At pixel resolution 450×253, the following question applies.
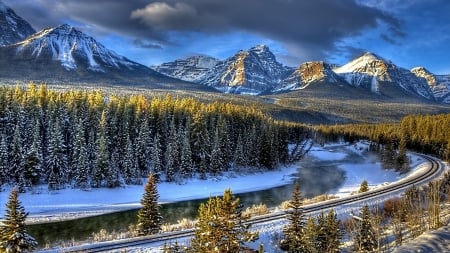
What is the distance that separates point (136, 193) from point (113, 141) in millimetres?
13997

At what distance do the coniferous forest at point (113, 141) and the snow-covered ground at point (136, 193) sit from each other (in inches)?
93.5

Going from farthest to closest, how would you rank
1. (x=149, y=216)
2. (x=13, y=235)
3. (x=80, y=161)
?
1. (x=80, y=161)
2. (x=149, y=216)
3. (x=13, y=235)

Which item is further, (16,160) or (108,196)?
(108,196)

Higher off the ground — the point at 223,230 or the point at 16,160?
the point at 223,230

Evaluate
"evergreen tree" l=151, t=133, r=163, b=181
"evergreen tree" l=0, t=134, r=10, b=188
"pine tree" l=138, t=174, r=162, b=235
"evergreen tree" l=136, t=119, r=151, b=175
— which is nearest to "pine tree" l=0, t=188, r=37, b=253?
"pine tree" l=138, t=174, r=162, b=235

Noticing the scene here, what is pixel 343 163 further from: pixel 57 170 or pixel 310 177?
pixel 57 170

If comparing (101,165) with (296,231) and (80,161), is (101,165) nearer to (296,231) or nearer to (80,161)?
(80,161)

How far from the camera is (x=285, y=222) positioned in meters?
33.2

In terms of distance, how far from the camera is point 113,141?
7756cm

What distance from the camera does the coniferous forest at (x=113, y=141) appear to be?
218 ft

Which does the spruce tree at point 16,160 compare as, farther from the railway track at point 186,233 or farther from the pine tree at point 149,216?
the railway track at point 186,233

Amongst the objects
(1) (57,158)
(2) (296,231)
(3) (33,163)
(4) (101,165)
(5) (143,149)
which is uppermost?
(2) (296,231)

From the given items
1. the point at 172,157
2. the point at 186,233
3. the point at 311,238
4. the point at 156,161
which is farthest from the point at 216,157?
the point at 311,238

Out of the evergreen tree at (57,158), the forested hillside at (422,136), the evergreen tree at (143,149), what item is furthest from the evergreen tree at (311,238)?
the forested hillside at (422,136)
